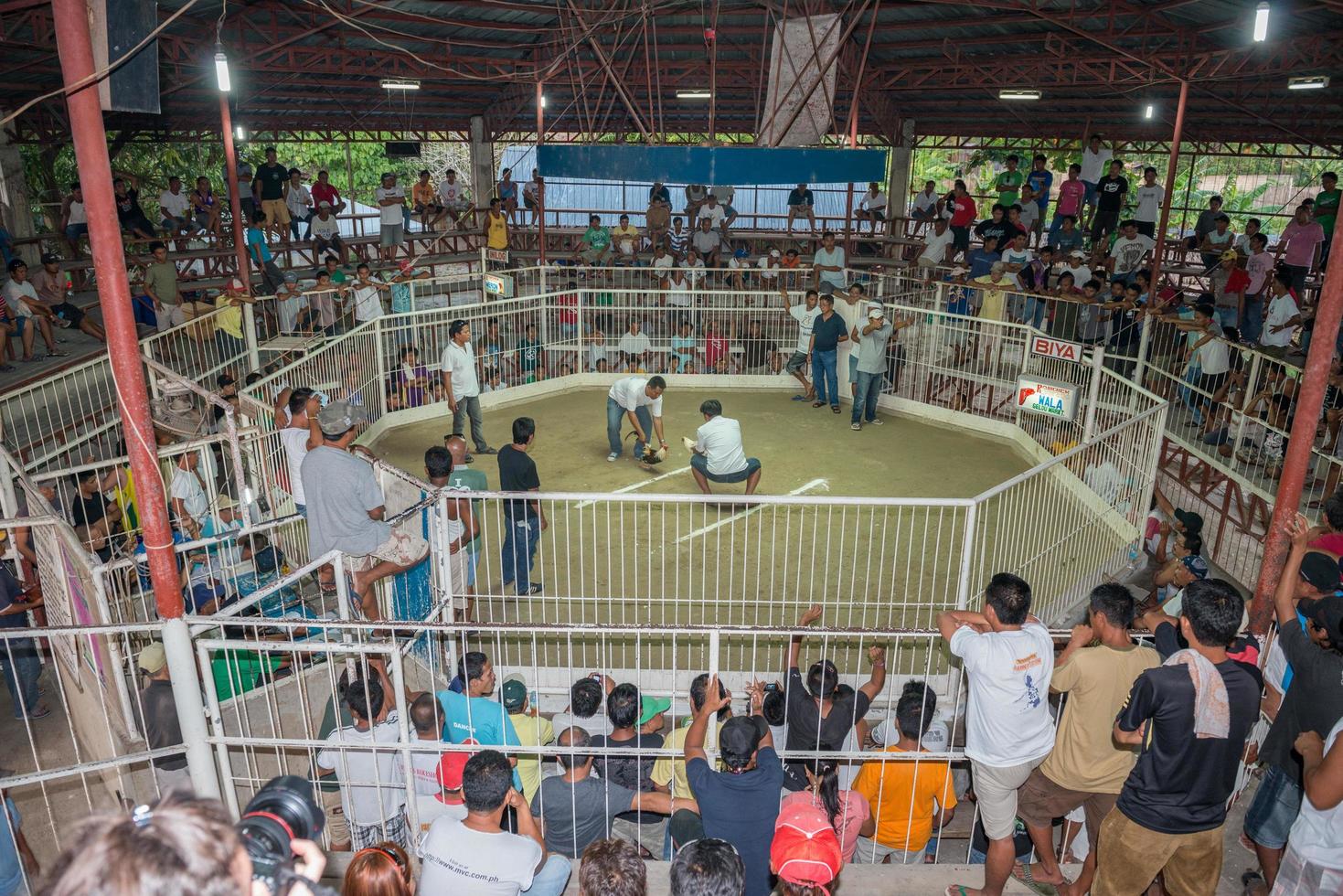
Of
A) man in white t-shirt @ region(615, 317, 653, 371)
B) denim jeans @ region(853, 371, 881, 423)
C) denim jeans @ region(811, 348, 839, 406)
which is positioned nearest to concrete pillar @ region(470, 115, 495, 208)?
man in white t-shirt @ region(615, 317, 653, 371)

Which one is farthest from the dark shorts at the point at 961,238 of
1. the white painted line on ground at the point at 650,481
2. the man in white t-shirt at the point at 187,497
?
the man in white t-shirt at the point at 187,497

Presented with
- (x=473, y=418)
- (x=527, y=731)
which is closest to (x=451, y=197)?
(x=473, y=418)

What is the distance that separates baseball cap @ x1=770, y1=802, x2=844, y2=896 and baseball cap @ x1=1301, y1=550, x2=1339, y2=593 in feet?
10.5

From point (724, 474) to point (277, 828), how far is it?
26.7 feet

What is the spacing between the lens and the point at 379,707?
5262 millimetres

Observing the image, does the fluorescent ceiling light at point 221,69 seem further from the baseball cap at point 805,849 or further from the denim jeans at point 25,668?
the baseball cap at point 805,849

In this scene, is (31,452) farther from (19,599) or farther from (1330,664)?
(1330,664)

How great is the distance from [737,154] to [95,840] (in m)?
6.72

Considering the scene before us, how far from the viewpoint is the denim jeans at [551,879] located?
3898 millimetres

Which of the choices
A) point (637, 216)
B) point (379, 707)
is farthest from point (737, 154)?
point (637, 216)

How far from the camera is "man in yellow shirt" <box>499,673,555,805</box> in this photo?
16.7 ft

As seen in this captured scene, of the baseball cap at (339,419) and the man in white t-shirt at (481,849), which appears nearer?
the man in white t-shirt at (481,849)

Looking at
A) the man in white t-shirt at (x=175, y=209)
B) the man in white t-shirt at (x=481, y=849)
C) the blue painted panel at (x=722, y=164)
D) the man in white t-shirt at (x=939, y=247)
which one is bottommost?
the man in white t-shirt at (x=481, y=849)

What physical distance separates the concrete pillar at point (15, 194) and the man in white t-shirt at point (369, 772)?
15726 mm
